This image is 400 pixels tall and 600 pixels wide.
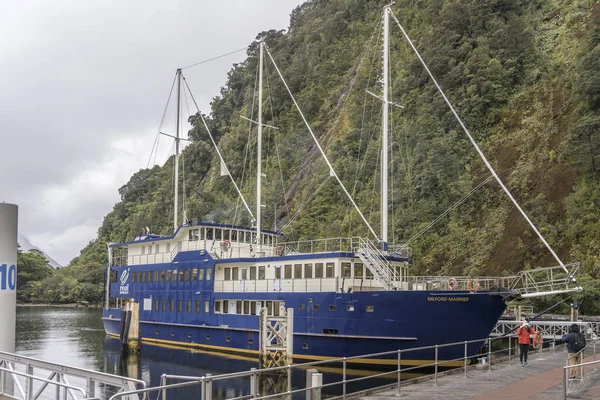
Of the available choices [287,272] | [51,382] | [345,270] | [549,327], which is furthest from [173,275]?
[51,382]

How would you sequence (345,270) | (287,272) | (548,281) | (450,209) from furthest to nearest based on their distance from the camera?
1. (450,209)
2. (287,272)
3. (345,270)
4. (548,281)

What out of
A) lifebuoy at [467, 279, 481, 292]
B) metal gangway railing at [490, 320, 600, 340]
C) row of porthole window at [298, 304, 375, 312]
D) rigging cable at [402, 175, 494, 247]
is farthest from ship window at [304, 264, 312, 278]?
rigging cable at [402, 175, 494, 247]

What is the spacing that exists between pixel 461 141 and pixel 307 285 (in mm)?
29085

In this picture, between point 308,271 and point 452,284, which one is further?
point 308,271

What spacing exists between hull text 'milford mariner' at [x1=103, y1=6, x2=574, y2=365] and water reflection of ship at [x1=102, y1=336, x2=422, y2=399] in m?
0.72

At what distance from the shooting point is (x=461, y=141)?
53.8 metres

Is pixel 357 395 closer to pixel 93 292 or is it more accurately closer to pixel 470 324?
pixel 470 324

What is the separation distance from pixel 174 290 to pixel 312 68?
57245 mm

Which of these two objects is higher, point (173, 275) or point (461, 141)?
point (461, 141)

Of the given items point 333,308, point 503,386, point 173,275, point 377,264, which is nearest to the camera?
point 503,386

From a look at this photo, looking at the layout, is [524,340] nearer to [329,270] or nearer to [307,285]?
[329,270]

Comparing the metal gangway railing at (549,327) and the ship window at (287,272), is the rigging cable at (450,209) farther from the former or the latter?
the ship window at (287,272)

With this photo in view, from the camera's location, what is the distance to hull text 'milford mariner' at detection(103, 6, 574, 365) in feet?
85.6

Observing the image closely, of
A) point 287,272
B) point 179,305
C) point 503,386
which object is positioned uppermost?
point 287,272
